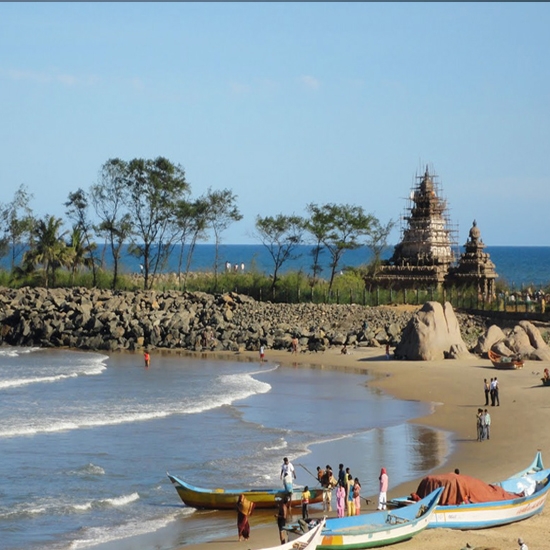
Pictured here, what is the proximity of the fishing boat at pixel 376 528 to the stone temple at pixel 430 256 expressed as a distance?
49.8 meters

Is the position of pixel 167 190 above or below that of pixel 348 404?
above

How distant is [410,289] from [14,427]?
42.6m

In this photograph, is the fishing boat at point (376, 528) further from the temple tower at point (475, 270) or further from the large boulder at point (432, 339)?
the temple tower at point (475, 270)

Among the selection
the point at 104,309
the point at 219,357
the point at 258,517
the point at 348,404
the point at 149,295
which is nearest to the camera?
the point at 258,517

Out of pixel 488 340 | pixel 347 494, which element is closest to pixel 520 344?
pixel 488 340

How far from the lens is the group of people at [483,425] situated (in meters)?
30.2

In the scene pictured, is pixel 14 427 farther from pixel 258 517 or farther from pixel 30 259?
pixel 30 259

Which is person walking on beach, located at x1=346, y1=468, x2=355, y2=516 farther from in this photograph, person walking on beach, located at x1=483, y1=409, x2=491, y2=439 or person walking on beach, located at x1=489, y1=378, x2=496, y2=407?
person walking on beach, located at x1=489, y1=378, x2=496, y2=407

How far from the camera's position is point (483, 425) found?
99.7 ft

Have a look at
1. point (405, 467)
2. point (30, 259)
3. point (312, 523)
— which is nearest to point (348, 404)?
point (405, 467)

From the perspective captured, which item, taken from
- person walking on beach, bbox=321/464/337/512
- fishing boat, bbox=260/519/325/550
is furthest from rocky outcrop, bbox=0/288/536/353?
fishing boat, bbox=260/519/325/550

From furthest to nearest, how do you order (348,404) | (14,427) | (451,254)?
(451,254), (348,404), (14,427)

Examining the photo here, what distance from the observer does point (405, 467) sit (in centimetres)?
2722

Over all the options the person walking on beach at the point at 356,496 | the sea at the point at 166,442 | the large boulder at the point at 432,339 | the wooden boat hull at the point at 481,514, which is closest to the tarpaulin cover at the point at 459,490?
the wooden boat hull at the point at 481,514
